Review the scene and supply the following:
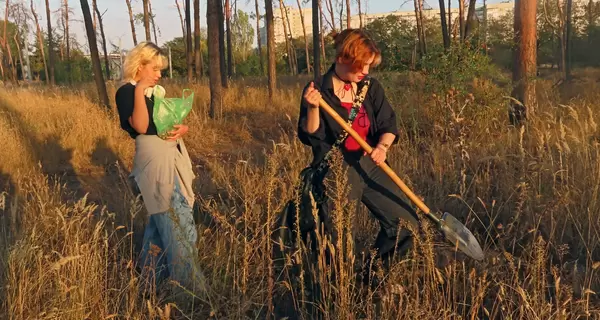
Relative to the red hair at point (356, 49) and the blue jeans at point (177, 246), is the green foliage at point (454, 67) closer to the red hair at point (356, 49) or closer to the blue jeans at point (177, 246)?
the red hair at point (356, 49)

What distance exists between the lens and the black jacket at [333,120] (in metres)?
3.05

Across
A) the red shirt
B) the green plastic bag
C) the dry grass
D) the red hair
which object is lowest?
the dry grass

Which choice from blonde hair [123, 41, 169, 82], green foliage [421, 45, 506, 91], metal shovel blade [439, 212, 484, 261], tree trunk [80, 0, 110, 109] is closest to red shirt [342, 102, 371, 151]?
metal shovel blade [439, 212, 484, 261]

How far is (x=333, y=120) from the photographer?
120 inches

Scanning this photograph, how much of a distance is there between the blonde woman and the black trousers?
1.01m

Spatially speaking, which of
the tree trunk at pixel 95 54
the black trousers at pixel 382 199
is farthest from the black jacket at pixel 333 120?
the tree trunk at pixel 95 54

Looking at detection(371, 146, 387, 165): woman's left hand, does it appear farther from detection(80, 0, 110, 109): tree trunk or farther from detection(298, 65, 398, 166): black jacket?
detection(80, 0, 110, 109): tree trunk

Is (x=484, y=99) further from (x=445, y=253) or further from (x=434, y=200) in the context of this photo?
(x=445, y=253)

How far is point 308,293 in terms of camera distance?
2.99 meters

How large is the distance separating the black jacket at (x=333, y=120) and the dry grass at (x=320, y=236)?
274mm

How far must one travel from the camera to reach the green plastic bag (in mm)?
3064

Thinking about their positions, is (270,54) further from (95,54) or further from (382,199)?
(382,199)

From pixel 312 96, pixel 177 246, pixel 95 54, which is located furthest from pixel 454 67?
pixel 95 54

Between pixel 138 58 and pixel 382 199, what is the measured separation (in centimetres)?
164
